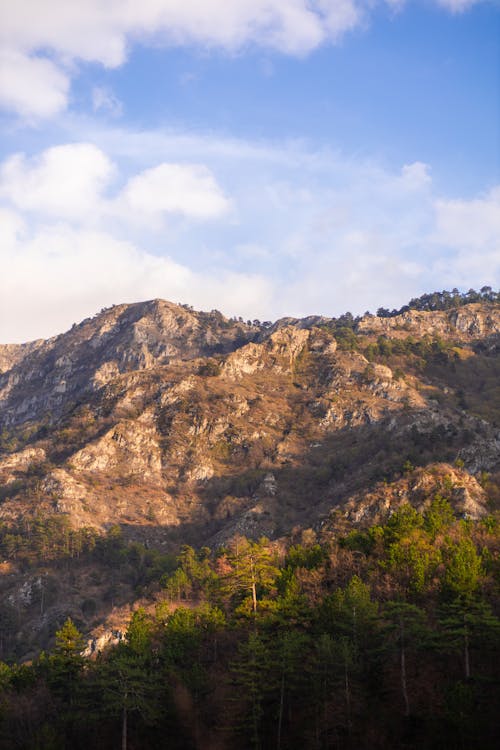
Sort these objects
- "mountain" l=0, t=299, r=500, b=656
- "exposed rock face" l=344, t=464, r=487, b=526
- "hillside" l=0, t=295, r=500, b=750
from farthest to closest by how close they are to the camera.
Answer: "mountain" l=0, t=299, r=500, b=656 < "exposed rock face" l=344, t=464, r=487, b=526 < "hillside" l=0, t=295, r=500, b=750

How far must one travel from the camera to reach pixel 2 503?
550 ft

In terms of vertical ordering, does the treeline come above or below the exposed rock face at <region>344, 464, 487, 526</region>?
below

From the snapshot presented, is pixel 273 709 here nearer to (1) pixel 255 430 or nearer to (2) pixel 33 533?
(2) pixel 33 533

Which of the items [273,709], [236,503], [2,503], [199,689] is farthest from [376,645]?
[2,503]

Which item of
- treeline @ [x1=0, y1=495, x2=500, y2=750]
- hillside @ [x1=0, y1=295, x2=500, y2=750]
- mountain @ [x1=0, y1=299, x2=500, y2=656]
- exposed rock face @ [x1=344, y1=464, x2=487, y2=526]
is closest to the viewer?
treeline @ [x1=0, y1=495, x2=500, y2=750]

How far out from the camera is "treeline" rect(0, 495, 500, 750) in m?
53.1

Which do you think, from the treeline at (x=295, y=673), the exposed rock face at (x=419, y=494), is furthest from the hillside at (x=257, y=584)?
the exposed rock face at (x=419, y=494)

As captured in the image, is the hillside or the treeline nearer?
the treeline

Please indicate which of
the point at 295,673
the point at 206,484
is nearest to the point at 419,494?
the point at 295,673

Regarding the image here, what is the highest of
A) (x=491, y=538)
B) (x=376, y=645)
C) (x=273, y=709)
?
(x=491, y=538)

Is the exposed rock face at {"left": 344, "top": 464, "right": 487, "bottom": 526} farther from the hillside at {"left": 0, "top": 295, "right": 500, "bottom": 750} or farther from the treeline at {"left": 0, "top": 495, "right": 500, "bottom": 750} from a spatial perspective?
the treeline at {"left": 0, "top": 495, "right": 500, "bottom": 750}

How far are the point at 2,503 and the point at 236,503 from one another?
58394mm

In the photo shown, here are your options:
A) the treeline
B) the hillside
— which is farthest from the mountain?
the treeline

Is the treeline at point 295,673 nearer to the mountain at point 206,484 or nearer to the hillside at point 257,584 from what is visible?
the hillside at point 257,584
